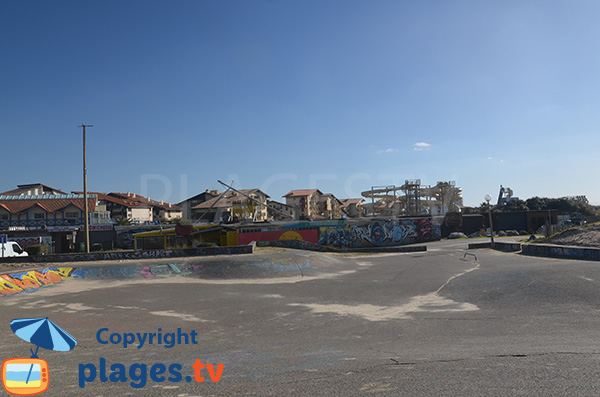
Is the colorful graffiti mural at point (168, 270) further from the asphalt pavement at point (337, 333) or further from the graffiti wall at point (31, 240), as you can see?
the graffiti wall at point (31, 240)

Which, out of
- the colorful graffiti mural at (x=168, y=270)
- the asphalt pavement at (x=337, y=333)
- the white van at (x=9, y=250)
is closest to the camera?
the asphalt pavement at (x=337, y=333)

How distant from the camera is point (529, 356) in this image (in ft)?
23.5

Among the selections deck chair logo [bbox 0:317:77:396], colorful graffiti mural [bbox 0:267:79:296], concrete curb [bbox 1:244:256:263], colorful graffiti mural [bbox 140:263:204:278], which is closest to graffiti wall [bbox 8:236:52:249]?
concrete curb [bbox 1:244:256:263]

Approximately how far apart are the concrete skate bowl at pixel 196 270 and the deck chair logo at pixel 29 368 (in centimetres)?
1508

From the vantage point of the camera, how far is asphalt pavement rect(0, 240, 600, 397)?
6.22m

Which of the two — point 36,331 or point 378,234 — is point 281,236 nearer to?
point 378,234

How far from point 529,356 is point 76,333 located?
37.6ft

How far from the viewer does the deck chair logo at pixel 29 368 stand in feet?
20.6

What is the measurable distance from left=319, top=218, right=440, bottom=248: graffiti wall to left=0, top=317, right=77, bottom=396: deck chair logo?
Answer: 140ft

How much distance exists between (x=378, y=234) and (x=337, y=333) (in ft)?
136

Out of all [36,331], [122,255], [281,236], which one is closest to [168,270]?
[122,255]

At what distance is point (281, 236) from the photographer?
159 feet

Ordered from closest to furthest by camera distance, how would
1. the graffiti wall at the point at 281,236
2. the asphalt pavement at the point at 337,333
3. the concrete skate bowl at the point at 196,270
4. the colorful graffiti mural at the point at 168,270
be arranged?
the asphalt pavement at the point at 337,333 < the concrete skate bowl at the point at 196,270 < the colorful graffiti mural at the point at 168,270 < the graffiti wall at the point at 281,236

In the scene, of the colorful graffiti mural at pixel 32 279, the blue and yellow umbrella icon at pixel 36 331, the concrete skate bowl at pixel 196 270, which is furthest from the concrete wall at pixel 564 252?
the colorful graffiti mural at pixel 32 279
